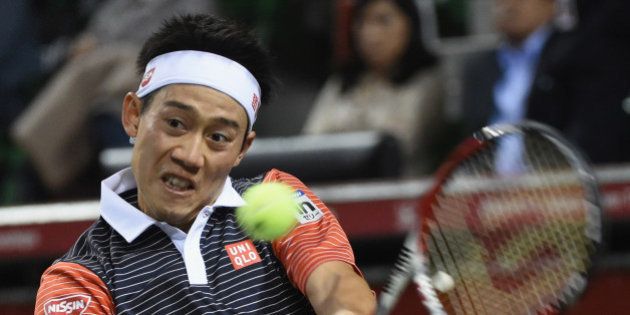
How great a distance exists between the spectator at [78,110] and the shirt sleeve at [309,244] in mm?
3245

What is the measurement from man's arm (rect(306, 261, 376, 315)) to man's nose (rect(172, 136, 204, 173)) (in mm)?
385

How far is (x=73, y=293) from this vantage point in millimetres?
3057

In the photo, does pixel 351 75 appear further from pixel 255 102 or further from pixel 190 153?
pixel 190 153

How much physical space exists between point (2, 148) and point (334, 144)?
2.05 m

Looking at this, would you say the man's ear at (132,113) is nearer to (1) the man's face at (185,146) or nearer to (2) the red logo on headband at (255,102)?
(1) the man's face at (185,146)

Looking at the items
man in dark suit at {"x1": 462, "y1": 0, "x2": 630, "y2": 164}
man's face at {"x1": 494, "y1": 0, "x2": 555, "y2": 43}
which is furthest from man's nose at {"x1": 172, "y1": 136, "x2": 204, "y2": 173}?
man's face at {"x1": 494, "y1": 0, "x2": 555, "y2": 43}

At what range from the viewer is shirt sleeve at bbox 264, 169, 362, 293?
3064 millimetres

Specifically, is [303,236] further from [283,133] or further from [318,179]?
[283,133]

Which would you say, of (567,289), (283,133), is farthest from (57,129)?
(567,289)

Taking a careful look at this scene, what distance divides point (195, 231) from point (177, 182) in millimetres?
143

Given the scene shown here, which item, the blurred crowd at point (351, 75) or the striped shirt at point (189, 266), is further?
the blurred crowd at point (351, 75)

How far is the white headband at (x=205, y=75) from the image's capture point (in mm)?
3074

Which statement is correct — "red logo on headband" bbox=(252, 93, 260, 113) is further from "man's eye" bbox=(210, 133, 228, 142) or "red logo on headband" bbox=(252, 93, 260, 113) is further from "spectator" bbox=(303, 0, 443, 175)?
"spectator" bbox=(303, 0, 443, 175)

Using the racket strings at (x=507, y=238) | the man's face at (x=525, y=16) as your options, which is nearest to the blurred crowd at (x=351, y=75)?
the man's face at (x=525, y=16)
